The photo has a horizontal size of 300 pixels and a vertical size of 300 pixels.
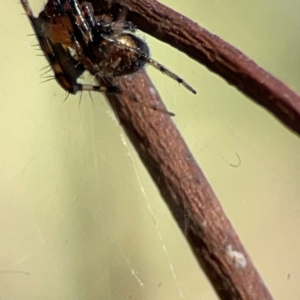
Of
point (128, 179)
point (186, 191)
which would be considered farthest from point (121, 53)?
point (128, 179)

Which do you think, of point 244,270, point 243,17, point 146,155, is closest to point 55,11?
point 146,155

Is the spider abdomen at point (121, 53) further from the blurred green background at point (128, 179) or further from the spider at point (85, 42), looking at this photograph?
the blurred green background at point (128, 179)

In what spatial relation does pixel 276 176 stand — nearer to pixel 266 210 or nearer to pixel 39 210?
pixel 266 210

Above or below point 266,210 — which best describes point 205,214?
above

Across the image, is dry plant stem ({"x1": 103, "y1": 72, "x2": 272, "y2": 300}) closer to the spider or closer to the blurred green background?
the spider

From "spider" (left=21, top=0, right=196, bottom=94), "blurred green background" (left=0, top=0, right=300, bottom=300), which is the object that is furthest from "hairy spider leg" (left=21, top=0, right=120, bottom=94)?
"blurred green background" (left=0, top=0, right=300, bottom=300)

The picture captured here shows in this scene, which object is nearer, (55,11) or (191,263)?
(55,11)
